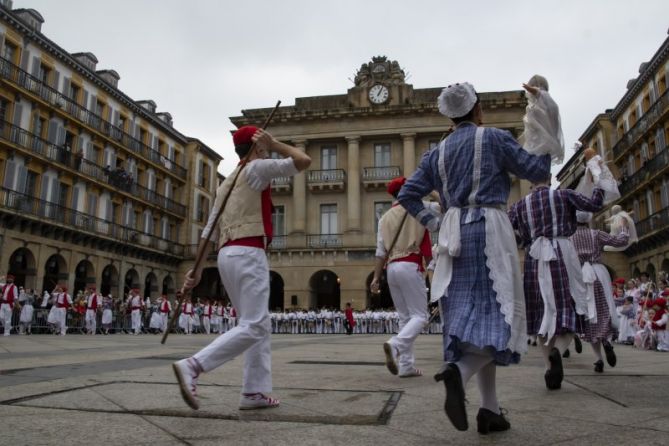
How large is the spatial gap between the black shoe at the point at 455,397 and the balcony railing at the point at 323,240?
35509mm

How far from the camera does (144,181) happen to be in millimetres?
42938

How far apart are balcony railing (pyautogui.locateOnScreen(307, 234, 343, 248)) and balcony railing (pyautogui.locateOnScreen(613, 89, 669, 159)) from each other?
21416mm

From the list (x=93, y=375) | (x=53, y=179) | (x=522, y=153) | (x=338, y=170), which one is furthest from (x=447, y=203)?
(x=338, y=170)

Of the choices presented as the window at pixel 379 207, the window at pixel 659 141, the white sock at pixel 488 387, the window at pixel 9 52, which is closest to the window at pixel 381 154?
the window at pixel 379 207

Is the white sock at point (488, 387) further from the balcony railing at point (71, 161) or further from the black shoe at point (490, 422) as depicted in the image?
the balcony railing at point (71, 161)

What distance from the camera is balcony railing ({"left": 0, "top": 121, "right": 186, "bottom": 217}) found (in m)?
29.7

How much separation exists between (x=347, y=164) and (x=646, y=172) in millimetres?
19981

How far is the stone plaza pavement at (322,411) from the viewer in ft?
9.14

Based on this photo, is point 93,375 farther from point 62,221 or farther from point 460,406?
point 62,221

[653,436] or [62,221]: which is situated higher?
[62,221]

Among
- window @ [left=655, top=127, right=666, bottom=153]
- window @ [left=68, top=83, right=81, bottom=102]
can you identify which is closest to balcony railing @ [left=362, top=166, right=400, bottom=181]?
window @ [left=655, top=127, right=666, bottom=153]

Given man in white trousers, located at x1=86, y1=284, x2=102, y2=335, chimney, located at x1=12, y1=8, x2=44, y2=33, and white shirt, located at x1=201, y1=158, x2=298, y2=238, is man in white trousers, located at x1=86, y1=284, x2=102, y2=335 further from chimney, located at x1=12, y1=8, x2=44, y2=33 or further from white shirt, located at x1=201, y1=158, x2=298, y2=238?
white shirt, located at x1=201, y1=158, x2=298, y2=238

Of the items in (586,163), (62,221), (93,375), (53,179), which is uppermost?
(53,179)

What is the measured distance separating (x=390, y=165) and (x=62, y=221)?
21.8 meters
